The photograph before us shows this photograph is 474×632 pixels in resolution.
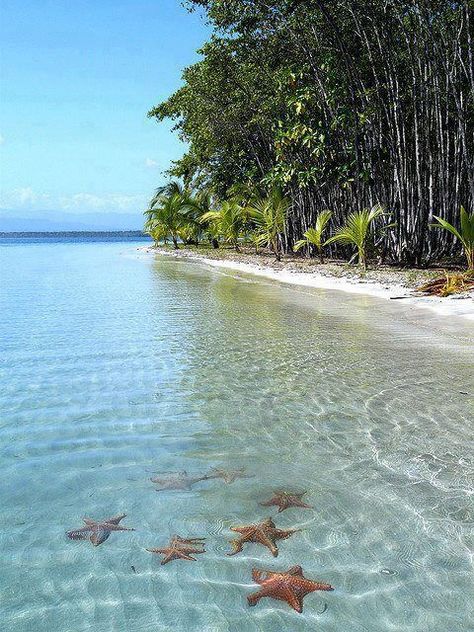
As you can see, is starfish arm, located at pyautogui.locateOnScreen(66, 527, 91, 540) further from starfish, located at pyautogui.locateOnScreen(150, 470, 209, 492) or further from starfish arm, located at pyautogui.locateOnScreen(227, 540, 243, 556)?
starfish arm, located at pyautogui.locateOnScreen(227, 540, 243, 556)

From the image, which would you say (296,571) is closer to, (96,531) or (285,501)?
(285,501)

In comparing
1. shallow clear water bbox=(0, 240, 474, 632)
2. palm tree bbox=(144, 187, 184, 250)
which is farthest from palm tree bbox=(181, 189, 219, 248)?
shallow clear water bbox=(0, 240, 474, 632)

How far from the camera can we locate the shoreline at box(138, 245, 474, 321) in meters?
10.4

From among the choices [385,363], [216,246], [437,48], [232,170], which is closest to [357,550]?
[385,363]

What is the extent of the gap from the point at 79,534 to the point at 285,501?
101cm

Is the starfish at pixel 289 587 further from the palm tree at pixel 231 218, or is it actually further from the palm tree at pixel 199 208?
the palm tree at pixel 199 208

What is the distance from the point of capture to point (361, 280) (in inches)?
569

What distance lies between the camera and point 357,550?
2666 millimetres

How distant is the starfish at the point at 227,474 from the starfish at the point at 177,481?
6cm

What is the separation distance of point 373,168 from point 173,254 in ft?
55.0

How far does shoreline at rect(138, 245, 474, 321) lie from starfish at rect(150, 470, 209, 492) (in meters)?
6.61

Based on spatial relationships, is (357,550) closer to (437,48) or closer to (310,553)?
(310,553)

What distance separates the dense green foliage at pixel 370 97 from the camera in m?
15.3

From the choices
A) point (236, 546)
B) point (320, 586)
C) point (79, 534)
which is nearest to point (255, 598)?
point (320, 586)
